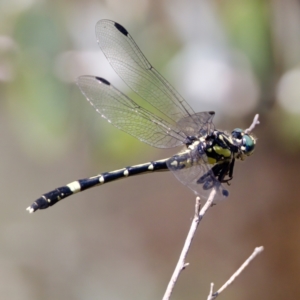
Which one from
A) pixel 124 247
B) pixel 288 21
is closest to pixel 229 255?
pixel 124 247

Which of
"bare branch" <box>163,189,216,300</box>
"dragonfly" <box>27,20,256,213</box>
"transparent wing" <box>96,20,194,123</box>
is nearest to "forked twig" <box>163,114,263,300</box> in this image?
"bare branch" <box>163,189,216,300</box>

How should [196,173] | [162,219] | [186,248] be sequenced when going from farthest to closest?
1. [162,219]
2. [196,173]
3. [186,248]

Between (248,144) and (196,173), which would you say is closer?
(196,173)

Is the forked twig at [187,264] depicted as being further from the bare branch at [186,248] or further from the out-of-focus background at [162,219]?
the out-of-focus background at [162,219]

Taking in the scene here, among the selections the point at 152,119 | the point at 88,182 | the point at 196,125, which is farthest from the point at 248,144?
the point at 88,182

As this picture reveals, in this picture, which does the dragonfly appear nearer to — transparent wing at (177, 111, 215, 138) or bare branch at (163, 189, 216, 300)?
transparent wing at (177, 111, 215, 138)

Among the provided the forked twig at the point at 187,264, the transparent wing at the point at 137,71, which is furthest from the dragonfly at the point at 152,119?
the forked twig at the point at 187,264

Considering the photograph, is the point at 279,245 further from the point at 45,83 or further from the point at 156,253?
the point at 45,83

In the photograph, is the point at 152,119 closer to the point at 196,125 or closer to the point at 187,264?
the point at 196,125
